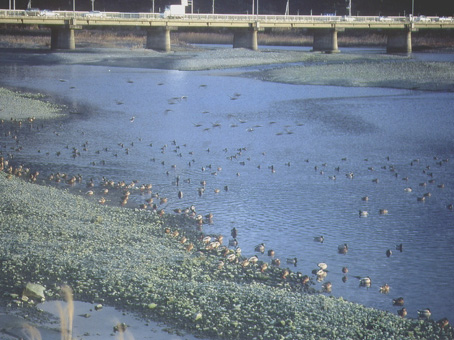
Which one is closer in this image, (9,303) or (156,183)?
(9,303)

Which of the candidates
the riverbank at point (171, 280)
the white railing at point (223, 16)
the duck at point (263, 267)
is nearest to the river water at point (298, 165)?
the duck at point (263, 267)

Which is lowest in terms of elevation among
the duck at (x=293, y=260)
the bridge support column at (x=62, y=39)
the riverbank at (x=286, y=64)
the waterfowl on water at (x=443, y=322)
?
the waterfowl on water at (x=443, y=322)

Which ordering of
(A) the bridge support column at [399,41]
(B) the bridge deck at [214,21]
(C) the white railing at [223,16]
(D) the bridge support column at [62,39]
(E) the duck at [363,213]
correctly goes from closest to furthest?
(E) the duck at [363,213]
(B) the bridge deck at [214,21]
(C) the white railing at [223,16]
(D) the bridge support column at [62,39]
(A) the bridge support column at [399,41]

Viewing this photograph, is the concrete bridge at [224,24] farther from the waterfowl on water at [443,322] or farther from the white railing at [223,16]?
the waterfowl on water at [443,322]

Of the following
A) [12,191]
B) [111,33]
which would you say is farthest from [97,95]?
[111,33]

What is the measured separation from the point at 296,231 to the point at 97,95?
32.1 m

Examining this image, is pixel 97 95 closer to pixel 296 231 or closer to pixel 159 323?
pixel 296 231

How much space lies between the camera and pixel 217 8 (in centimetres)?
16312

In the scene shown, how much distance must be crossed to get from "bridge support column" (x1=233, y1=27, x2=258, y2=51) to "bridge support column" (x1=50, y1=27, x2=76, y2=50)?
19.5 metres

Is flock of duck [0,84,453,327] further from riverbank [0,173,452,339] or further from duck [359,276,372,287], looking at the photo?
riverbank [0,173,452,339]

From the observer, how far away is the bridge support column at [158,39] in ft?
285

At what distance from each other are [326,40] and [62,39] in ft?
99.7

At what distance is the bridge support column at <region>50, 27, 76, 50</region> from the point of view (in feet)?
275

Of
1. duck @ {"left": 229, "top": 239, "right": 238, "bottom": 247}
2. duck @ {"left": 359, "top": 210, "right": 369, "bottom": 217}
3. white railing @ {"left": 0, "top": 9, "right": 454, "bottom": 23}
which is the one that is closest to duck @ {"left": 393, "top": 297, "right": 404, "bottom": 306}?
duck @ {"left": 229, "top": 239, "right": 238, "bottom": 247}
